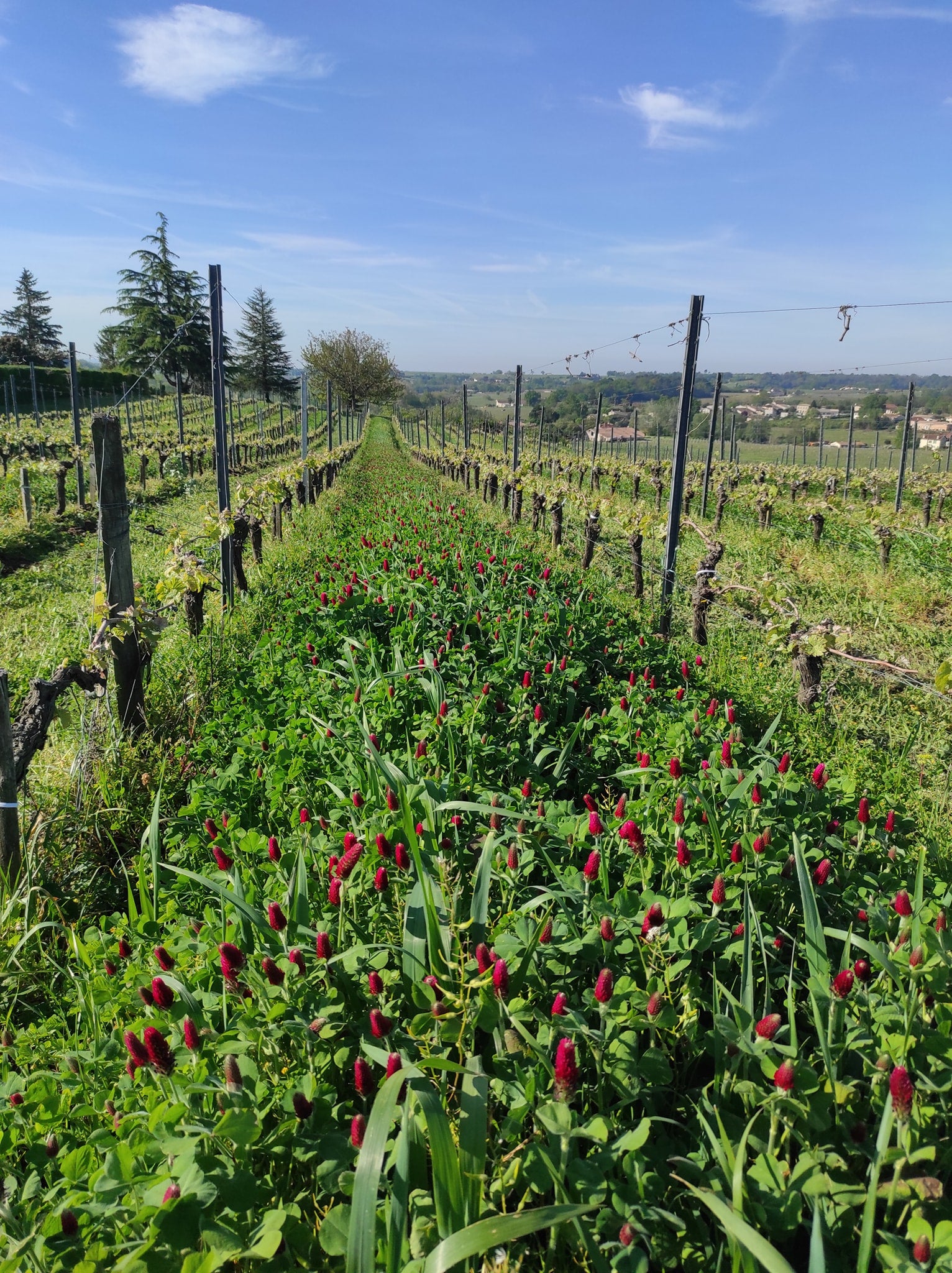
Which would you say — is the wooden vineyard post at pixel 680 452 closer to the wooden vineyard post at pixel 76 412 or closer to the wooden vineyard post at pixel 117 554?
the wooden vineyard post at pixel 117 554

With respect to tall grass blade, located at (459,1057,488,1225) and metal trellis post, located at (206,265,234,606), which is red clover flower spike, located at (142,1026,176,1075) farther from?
metal trellis post, located at (206,265,234,606)

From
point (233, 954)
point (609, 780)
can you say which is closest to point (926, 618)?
point (609, 780)

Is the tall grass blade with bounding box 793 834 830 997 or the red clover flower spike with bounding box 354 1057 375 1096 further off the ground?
the tall grass blade with bounding box 793 834 830 997

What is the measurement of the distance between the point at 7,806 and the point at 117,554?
172cm

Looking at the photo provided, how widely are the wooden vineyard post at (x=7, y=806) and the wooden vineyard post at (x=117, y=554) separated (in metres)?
1.14

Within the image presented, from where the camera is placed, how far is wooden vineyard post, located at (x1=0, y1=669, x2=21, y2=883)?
3000 mm

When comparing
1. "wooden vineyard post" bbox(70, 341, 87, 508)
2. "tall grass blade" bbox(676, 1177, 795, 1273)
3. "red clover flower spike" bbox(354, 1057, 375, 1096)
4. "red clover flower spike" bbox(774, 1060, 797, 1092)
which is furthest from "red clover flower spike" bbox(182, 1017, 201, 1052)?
"wooden vineyard post" bbox(70, 341, 87, 508)

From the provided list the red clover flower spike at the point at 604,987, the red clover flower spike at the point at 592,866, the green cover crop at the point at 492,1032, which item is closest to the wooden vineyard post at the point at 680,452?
the green cover crop at the point at 492,1032

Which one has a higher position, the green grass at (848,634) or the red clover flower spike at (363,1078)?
the red clover flower spike at (363,1078)

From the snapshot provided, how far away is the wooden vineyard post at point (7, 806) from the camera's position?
3000 millimetres

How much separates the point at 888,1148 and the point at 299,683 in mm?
3449

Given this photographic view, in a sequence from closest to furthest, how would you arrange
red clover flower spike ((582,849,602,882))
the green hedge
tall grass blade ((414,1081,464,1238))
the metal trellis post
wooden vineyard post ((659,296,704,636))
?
tall grass blade ((414,1081,464,1238))
red clover flower spike ((582,849,602,882))
wooden vineyard post ((659,296,704,636))
the metal trellis post
the green hedge

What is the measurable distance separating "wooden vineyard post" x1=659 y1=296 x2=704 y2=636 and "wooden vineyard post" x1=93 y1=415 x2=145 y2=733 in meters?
4.76

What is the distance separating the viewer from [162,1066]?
1.57 metres
